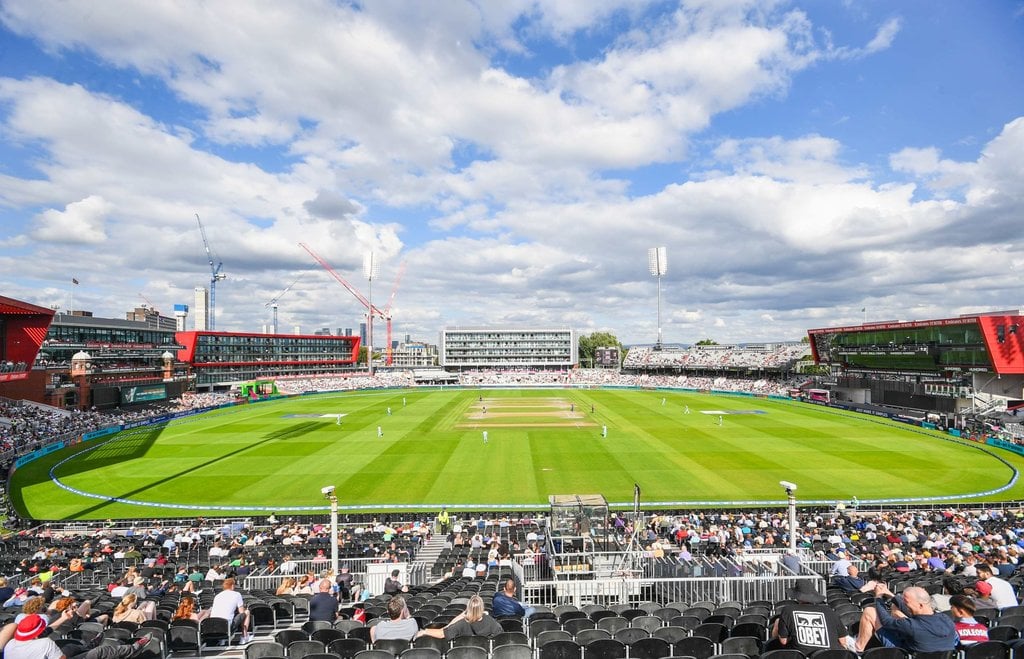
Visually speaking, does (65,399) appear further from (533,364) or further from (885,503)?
(533,364)

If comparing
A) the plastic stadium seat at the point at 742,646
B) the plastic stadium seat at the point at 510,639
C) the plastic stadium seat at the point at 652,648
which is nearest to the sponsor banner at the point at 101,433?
the plastic stadium seat at the point at 510,639

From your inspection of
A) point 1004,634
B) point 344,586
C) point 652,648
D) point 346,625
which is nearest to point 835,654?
point 652,648

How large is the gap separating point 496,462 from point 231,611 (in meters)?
30.0

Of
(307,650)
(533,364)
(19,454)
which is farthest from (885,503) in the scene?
(533,364)

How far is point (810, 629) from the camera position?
6859 millimetres

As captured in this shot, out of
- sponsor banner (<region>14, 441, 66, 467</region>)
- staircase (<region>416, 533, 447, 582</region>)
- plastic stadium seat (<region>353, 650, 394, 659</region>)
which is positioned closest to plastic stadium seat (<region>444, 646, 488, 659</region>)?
plastic stadium seat (<region>353, 650, 394, 659</region>)

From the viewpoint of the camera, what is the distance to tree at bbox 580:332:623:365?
625 ft

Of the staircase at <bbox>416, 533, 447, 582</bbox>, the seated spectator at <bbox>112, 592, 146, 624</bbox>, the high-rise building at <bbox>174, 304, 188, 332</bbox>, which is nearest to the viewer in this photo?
the seated spectator at <bbox>112, 592, 146, 624</bbox>

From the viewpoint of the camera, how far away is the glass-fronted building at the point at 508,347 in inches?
6196

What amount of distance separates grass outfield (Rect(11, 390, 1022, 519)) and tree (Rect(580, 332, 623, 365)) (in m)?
125

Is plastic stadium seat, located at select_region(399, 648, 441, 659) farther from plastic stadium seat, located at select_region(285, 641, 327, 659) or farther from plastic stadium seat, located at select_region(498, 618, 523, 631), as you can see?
plastic stadium seat, located at select_region(498, 618, 523, 631)

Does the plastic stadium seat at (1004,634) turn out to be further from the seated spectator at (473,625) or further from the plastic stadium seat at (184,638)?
the plastic stadium seat at (184,638)

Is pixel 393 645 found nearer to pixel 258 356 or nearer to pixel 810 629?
pixel 810 629

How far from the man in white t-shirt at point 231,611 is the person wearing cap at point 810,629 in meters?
Answer: 8.63
